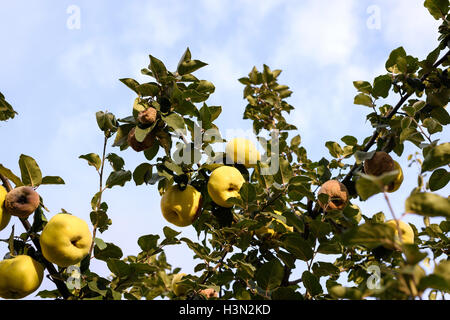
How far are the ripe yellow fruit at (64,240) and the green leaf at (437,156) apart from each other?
1456 mm

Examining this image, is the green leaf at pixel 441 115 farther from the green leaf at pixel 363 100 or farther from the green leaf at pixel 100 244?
the green leaf at pixel 100 244

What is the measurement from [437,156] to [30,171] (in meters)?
1.69

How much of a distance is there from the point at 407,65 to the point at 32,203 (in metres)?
1.99

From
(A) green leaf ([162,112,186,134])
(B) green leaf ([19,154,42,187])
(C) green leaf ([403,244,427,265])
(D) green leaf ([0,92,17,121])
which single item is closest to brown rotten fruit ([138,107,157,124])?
(A) green leaf ([162,112,186,134])

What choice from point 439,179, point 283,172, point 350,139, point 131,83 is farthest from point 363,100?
point 131,83

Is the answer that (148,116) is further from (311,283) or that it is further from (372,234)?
(372,234)

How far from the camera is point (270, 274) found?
149cm

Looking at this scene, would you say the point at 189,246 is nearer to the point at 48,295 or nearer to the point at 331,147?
the point at 48,295

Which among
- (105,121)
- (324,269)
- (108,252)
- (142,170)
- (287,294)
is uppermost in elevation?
(105,121)

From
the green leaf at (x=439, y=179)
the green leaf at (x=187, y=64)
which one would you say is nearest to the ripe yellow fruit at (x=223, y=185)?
the green leaf at (x=187, y=64)

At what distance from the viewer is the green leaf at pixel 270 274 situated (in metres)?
1.48

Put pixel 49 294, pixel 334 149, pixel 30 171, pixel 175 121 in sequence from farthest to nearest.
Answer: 1. pixel 334 149
2. pixel 49 294
3. pixel 175 121
4. pixel 30 171

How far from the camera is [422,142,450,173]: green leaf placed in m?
1.21
